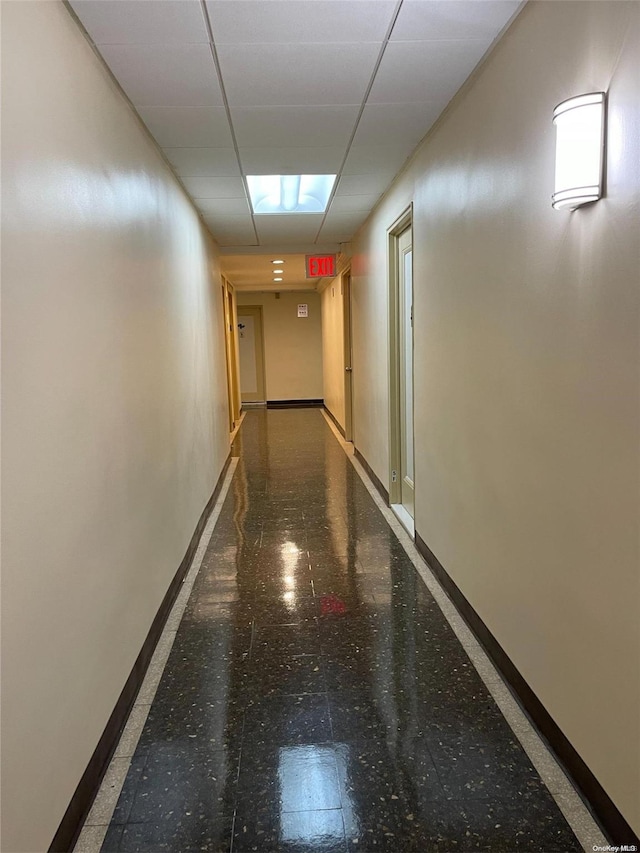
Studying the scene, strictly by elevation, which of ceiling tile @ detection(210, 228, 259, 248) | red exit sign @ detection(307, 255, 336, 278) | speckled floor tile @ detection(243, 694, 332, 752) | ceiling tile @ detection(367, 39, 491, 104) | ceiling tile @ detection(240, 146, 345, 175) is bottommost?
speckled floor tile @ detection(243, 694, 332, 752)

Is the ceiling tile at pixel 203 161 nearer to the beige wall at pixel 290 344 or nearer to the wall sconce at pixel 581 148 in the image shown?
the wall sconce at pixel 581 148

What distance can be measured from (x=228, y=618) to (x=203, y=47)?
2.54 m

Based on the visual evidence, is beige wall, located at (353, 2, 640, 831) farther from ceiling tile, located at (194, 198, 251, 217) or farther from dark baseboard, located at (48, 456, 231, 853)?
ceiling tile, located at (194, 198, 251, 217)

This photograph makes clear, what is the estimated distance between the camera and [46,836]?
1458 mm

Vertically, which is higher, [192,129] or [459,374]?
[192,129]

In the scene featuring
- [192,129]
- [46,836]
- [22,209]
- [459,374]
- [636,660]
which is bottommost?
[46,836]

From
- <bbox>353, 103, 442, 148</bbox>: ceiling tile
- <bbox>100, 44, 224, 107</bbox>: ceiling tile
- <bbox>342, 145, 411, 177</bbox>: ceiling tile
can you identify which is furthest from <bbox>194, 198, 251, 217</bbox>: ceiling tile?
<bbox>100, 44, 224, 107</bbox>: ceiling tile

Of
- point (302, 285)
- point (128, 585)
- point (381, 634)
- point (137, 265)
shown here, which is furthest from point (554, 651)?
point (302, 285)

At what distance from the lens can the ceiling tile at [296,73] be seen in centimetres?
222

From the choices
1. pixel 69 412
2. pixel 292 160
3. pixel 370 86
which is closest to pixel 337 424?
pixel 292 160

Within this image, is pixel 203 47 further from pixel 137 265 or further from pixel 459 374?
pixel 459 374

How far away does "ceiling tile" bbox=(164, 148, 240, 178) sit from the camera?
3.33 meters

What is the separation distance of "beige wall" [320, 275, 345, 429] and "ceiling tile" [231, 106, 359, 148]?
4.66 meters

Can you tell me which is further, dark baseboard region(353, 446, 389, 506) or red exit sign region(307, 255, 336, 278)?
red exit sign region(307, 255, 336, 278)
